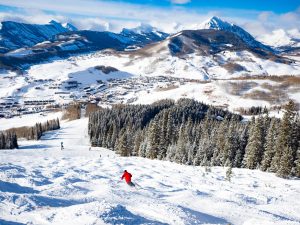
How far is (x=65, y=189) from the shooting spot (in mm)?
25594

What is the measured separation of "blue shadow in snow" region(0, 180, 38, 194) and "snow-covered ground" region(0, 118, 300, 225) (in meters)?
0.07

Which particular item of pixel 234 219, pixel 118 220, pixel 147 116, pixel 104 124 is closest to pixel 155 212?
pixel 118 220

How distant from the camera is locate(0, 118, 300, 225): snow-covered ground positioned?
19.2 metres

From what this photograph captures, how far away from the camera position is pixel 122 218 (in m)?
18.8

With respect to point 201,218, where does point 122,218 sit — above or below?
above

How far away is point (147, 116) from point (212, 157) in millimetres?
107302

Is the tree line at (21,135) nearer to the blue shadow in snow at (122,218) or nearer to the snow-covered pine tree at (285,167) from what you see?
the snow-covered pine tree at (285,167)

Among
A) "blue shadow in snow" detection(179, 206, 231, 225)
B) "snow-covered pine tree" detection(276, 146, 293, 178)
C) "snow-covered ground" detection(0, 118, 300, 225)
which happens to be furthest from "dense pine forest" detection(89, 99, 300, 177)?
"blue shadow in snow" detection(179, 206, 231, 225)

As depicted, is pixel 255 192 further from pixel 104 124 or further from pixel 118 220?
pixel 104 124

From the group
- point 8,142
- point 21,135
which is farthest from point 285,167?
point 21,135

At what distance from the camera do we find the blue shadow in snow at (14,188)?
952 inches

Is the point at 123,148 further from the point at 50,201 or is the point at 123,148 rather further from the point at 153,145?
the point at 50,201

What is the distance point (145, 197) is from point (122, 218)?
689 cm

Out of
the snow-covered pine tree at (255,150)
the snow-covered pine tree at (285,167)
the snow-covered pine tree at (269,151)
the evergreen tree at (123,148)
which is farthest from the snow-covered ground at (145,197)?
the evergreen tree at (123,148)
